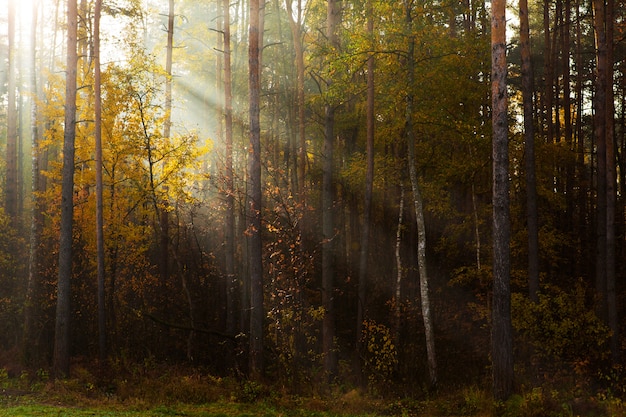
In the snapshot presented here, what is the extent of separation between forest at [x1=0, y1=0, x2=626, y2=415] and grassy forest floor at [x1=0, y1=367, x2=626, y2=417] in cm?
35

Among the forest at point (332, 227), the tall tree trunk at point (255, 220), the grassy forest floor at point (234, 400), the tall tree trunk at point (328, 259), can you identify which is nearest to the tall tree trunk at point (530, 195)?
the forest at point (332, 227)

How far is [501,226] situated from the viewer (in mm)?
11461

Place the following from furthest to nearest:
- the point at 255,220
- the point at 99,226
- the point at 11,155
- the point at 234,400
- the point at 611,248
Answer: the point at 11,155 → the point at 99,226 → the point at 611,248 → the point at 255,220 → the point at 234,400

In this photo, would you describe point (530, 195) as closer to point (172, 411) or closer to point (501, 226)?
point (501, 226)

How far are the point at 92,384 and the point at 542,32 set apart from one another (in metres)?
25.8

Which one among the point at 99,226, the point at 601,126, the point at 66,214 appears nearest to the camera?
the point at 66,214

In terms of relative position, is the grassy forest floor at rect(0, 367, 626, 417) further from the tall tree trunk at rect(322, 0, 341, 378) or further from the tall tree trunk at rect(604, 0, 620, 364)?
the tall tree trunk at rect(604, 0, 620, 364)

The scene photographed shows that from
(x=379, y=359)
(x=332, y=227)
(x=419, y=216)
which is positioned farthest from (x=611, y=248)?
(x=332, y=227)

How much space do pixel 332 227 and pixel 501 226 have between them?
7.76m

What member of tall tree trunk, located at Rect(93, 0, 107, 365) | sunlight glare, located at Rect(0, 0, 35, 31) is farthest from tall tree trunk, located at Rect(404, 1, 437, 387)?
sunlight glare, located at Rect(0, 0, 35, 31)

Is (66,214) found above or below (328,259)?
above

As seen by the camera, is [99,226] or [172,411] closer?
[172,411]

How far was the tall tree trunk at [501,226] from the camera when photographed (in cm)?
1144

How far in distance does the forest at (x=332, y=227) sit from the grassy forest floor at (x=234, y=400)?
1.14 feet
